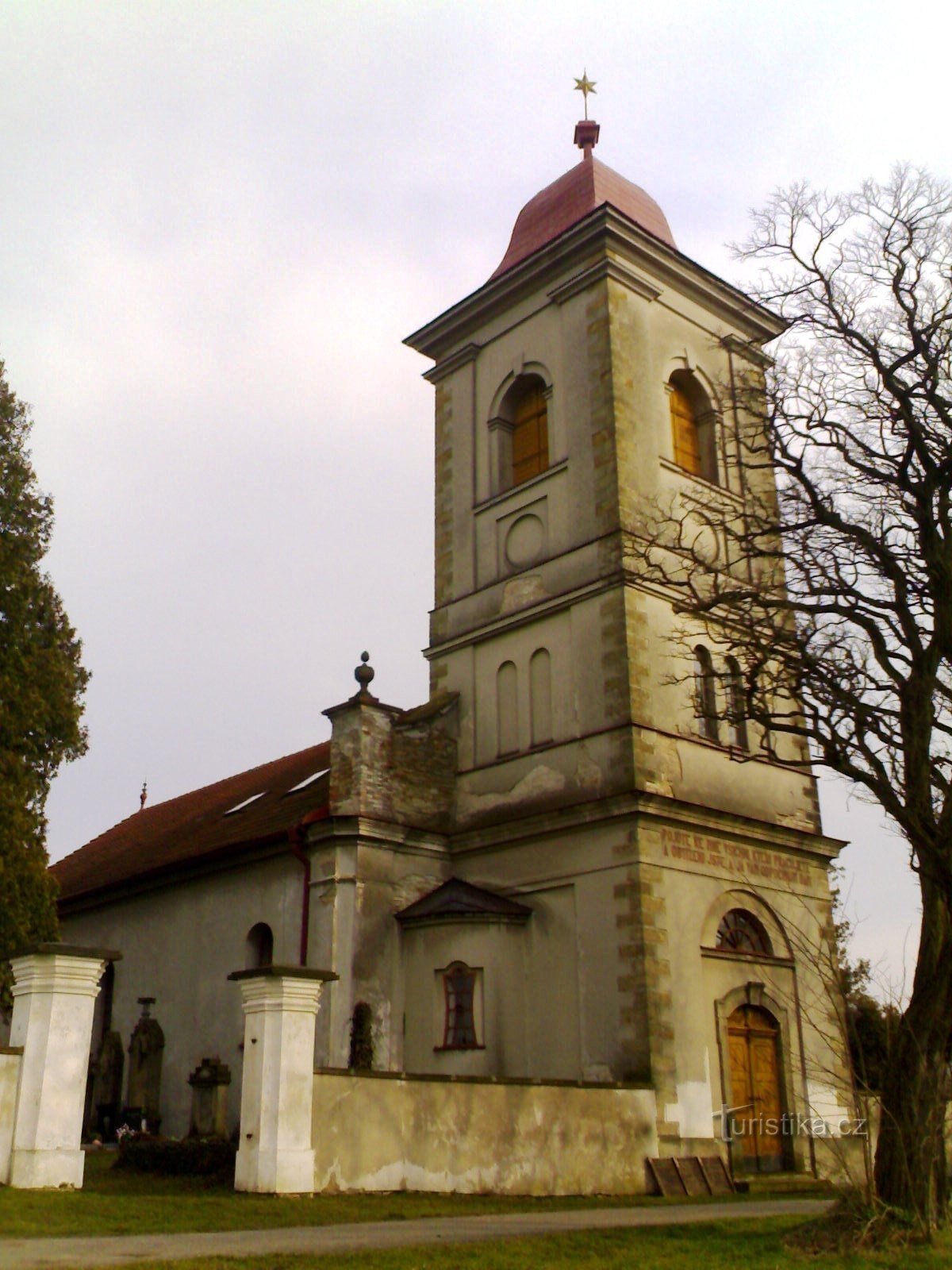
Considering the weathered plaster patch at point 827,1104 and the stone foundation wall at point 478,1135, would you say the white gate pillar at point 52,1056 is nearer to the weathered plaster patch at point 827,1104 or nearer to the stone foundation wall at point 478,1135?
the stone foundation wall at point 478,1135

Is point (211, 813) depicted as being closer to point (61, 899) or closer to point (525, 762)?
point (61, 899)

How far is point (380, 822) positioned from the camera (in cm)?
1991

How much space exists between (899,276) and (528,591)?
9.22 meters

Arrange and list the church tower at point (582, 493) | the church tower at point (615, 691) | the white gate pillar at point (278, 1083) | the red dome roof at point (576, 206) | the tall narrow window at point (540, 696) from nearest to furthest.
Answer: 1. the white gate pillar at point (278, 1083)
2. the church tower at point (615, 691)
3. the church tower at point (582, 493)
4. the tall narrow window at point (540, 696)
5. the red dome roof at point (576, 206)

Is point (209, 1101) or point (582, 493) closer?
point (209, 1101)

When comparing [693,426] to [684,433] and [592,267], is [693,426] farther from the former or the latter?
[592,267]

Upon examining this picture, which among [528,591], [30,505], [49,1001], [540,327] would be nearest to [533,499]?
[528,591]

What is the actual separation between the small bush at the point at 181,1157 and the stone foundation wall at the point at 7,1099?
2.90 m

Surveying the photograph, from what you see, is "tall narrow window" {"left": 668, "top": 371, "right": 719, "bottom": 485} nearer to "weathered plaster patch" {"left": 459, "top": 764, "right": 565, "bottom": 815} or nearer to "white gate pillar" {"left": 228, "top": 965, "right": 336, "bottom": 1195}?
"weathered plaster patch" {"left": 459, "top": 764, "right": 565, "bottom": 815}

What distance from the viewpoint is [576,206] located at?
78.6ft

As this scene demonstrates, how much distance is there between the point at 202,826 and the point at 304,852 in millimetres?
6852

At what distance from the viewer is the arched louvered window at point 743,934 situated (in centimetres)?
1894

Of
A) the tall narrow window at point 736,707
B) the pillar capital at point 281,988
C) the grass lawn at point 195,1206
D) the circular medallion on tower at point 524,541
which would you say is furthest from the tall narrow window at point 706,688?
the pillar capital at point 281,988

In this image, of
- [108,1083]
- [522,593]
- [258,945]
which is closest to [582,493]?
[522,593]
